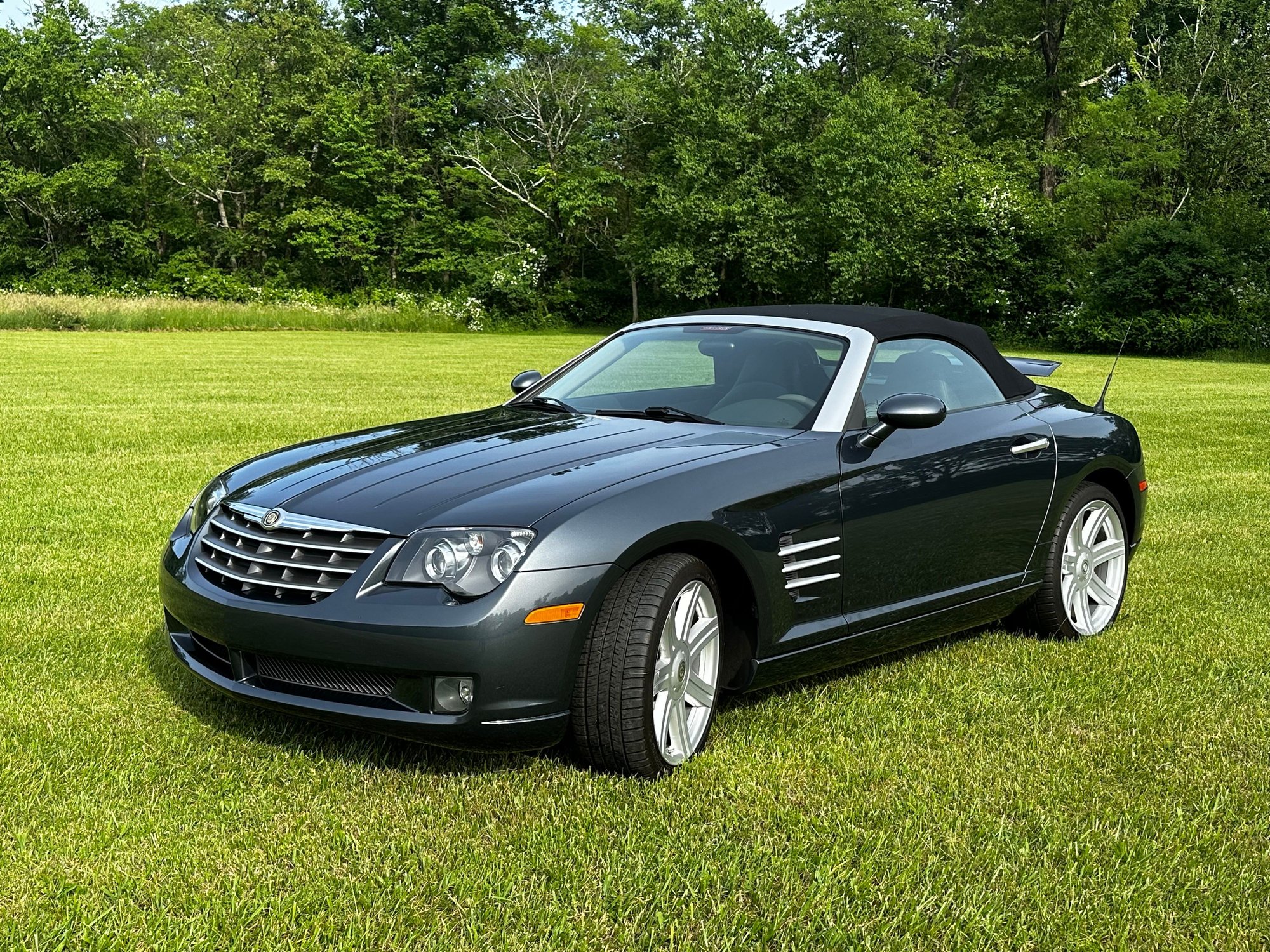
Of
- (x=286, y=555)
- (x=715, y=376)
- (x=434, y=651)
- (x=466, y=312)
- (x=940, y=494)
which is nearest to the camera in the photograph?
(x=434, y=651)

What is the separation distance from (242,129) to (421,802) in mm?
56987

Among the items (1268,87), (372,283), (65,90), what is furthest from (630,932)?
(65,90)

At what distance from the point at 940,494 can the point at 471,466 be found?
1756mm

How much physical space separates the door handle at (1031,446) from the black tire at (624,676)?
78.9 inches

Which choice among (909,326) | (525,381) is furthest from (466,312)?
(909,326)

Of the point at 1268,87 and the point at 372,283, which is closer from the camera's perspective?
the point at 1268,87

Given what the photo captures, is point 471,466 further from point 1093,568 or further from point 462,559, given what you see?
point 1093,568

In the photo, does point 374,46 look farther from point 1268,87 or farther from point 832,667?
point 832,667

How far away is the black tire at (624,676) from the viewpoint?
356cm

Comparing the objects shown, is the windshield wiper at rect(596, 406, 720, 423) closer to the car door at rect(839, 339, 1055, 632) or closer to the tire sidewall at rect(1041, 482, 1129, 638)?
the car door at rect(839, 339, 1055, 632)

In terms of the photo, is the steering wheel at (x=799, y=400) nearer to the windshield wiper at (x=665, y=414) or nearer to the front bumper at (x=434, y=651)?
the windshield wiper at (x=665, y=414)

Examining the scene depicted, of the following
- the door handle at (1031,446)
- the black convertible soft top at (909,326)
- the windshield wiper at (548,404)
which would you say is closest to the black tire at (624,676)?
the windshield wiper at (548,404)

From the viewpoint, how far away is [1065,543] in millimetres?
5355

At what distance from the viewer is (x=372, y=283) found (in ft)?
184
